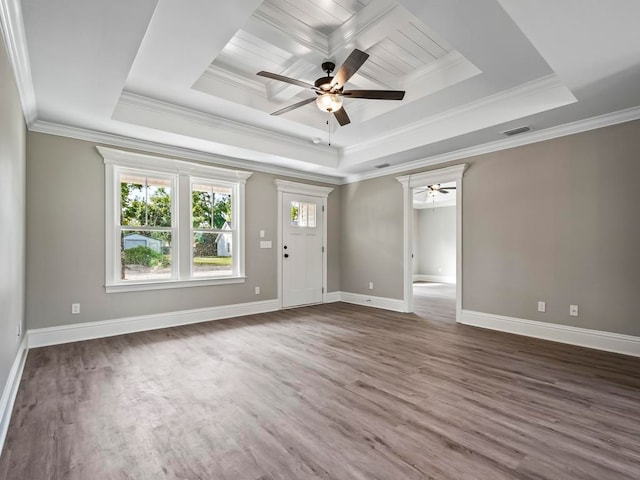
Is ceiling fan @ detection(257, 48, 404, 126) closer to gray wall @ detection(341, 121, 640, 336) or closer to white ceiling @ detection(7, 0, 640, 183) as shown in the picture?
white ceiling @ detection(7, 0, 640, 183)

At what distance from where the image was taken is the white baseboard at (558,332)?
350 cm

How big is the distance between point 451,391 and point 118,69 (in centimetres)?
376

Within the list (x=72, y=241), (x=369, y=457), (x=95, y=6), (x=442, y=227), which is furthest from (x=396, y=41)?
(x=442, y=227)

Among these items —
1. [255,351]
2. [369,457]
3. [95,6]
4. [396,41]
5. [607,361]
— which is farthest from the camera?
[255,351]

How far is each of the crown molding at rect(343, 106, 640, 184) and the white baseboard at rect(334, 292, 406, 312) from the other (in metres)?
2.34

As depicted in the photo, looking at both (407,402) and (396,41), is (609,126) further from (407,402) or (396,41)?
(407,402)

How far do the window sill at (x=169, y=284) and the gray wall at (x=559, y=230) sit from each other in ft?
12.1

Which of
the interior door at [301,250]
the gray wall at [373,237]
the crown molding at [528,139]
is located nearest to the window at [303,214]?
the interior door at [301,250]

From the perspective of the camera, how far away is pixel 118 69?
2.67 metres

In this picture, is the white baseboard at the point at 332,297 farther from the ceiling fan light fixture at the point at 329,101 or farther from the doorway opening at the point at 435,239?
the ceiling fan light fixture at the point at 329,101

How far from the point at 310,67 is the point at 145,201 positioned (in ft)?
9.56

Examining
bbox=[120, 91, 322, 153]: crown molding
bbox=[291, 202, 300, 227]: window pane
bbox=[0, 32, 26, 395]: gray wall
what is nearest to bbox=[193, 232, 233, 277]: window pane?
bbox=[291, 202, 300, 227]: window pane

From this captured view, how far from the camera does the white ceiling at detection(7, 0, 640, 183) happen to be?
86.4 inches

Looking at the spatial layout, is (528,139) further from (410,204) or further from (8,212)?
(8,212)
